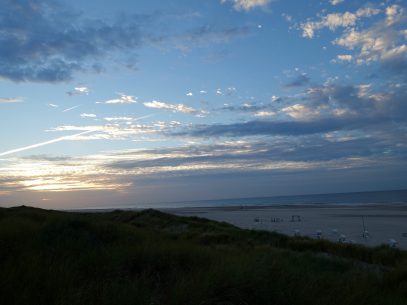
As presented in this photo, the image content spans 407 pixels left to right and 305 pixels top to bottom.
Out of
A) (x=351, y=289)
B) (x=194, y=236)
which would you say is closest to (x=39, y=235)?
(x=351, y=289)

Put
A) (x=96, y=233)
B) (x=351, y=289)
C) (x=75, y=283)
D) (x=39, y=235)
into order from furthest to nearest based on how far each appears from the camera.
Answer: (x=96, y=233), (x=39, y=235), (x=351, y=289), (x=75, y=283)

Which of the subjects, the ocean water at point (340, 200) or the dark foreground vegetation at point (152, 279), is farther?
the ocean water at point (340, 200)

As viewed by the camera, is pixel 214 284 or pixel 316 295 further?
pixel 316 295

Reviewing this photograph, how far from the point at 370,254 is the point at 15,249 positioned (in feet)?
43.1

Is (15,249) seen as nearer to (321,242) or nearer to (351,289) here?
(351,289)

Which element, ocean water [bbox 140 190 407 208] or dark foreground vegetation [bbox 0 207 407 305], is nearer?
dark foreground vegetation [bbox 0 207 407 305]

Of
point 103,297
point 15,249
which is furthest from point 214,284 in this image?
point 15,249

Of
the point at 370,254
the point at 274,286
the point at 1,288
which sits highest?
the point at 1,288

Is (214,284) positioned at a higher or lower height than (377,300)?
higher

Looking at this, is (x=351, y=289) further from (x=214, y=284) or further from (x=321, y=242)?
(x=321, y=242)

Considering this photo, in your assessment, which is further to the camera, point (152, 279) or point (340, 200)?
point (340, 200)

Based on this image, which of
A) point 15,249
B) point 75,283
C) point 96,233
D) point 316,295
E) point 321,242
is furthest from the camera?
point 321,242

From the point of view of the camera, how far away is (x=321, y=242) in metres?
17.5

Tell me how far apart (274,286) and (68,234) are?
6.13 meters
